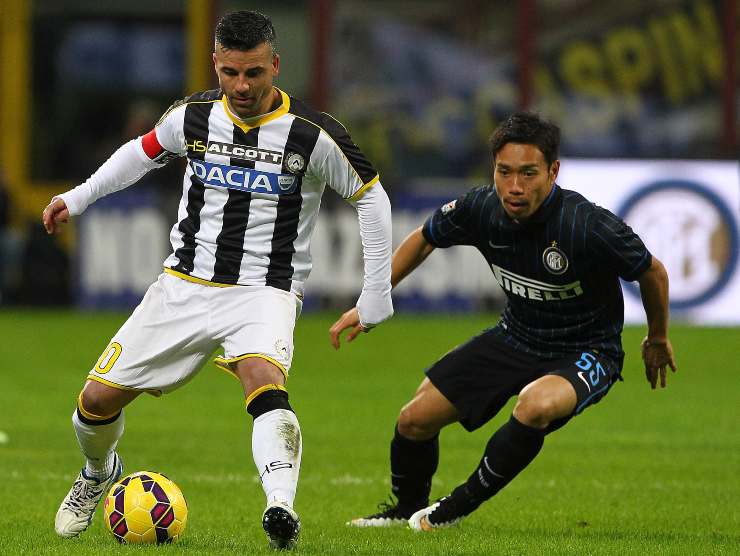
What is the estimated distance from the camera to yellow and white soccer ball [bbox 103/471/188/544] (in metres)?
5.83

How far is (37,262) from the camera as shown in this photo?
61.2 ft

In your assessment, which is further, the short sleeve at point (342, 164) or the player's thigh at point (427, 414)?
the player's thigh at point (427, 414)

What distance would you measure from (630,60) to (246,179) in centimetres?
1521

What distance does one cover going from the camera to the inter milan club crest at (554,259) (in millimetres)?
6180

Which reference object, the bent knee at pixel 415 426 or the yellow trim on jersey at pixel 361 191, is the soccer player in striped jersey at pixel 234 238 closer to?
the yellow trim on jersey at pixel 361 191

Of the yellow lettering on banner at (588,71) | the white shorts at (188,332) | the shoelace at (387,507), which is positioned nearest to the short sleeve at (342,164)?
the white shorts at (188,332)

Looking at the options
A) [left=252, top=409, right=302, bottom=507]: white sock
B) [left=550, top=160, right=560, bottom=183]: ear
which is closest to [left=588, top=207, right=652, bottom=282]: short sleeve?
[left=550, top=160, right=560, bottom=183]: ear

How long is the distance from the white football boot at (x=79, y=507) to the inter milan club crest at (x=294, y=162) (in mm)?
1461

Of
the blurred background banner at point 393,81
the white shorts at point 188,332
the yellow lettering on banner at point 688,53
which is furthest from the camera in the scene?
the yellow lettering on banner at point 688,53

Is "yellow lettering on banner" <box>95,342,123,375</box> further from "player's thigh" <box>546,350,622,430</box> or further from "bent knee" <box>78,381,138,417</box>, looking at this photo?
"player's thigh" <box>546,350,622,430</box>

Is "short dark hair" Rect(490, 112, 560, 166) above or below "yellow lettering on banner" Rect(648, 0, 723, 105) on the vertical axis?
below

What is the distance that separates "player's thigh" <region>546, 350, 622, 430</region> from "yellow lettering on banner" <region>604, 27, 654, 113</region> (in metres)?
14.5

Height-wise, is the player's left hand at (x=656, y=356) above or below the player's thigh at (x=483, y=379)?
above

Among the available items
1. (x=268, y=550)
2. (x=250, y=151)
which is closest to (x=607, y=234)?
(x=250, y=151)
